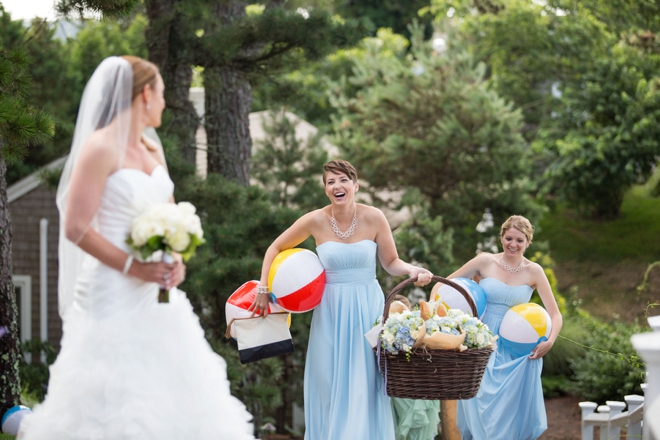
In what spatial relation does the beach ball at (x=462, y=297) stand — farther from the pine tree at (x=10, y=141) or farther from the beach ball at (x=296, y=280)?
the pine tree at (x=10, y=141)

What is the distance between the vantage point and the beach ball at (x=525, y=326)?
5.34m

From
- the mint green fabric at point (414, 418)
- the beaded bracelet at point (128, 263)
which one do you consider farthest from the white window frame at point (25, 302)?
the beaded bracelet at point (128, 263)

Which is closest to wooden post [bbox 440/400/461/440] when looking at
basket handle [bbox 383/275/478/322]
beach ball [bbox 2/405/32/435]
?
basket handle [bbox 383/275/478/322]

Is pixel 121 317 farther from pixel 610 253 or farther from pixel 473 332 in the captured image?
pixel 610 253

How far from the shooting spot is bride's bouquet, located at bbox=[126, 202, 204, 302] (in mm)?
2977

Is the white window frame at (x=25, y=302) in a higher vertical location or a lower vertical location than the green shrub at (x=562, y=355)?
higher

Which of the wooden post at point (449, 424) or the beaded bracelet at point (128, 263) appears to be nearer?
the beaded bracelet at point (128, 263)

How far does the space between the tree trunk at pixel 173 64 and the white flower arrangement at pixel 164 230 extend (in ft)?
16.8

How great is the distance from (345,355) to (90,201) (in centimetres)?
234

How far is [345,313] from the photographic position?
491 cm

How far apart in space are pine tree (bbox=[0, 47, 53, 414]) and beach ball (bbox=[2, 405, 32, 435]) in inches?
7.1

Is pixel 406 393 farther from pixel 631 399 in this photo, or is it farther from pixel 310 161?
pixel 310 161

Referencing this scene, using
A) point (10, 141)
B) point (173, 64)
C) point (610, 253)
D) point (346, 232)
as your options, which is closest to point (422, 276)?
point (346, 232)

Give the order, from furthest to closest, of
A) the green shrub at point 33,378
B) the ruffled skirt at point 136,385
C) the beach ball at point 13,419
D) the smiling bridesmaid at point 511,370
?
the green shrub at point 33,378
the smiling bridesmaid at point 511,370
the beach ball at point 13,419
the ruffled skirt at point 136,385
